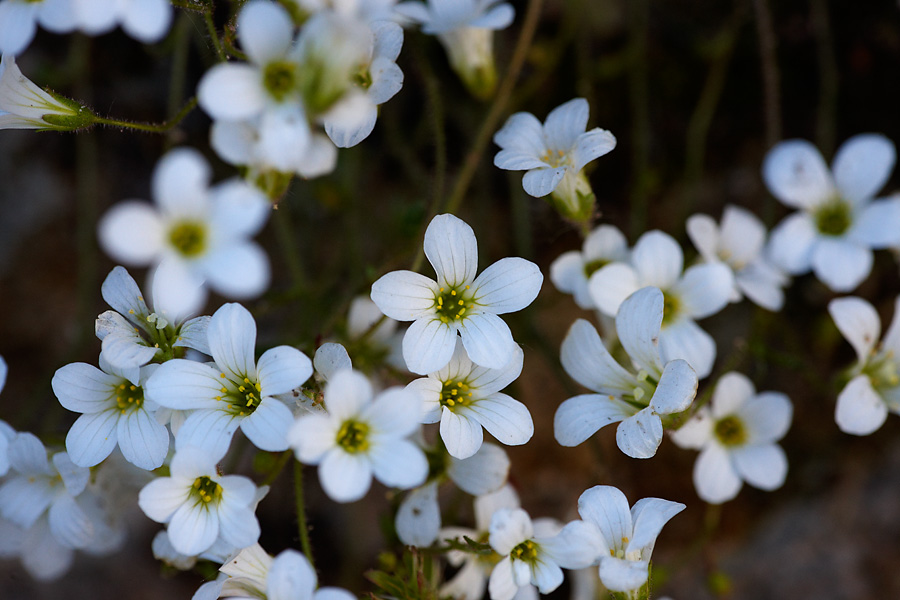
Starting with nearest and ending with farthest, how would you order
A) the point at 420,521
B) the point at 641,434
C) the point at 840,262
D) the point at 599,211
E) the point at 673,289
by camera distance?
the point at 641,434 → the point at 420,521 → the point at 673,289 → the point at 840,262 → the point at 599,211

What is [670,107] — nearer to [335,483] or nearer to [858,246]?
[858,246]

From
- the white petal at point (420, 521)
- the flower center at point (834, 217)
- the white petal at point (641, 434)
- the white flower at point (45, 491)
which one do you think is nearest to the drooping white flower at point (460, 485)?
the white petal at point (420, 521)

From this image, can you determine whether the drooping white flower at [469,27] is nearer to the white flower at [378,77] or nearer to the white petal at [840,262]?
the white flower at [378,77]

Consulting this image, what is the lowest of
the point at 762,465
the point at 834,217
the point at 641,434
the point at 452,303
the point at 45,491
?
the point at 45,491

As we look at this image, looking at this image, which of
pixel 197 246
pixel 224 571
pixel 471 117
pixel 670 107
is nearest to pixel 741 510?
pixel 670 107

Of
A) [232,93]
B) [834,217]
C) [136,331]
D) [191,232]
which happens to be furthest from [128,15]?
[834,217]

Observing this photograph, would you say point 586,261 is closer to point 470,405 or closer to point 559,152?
point 559,152
